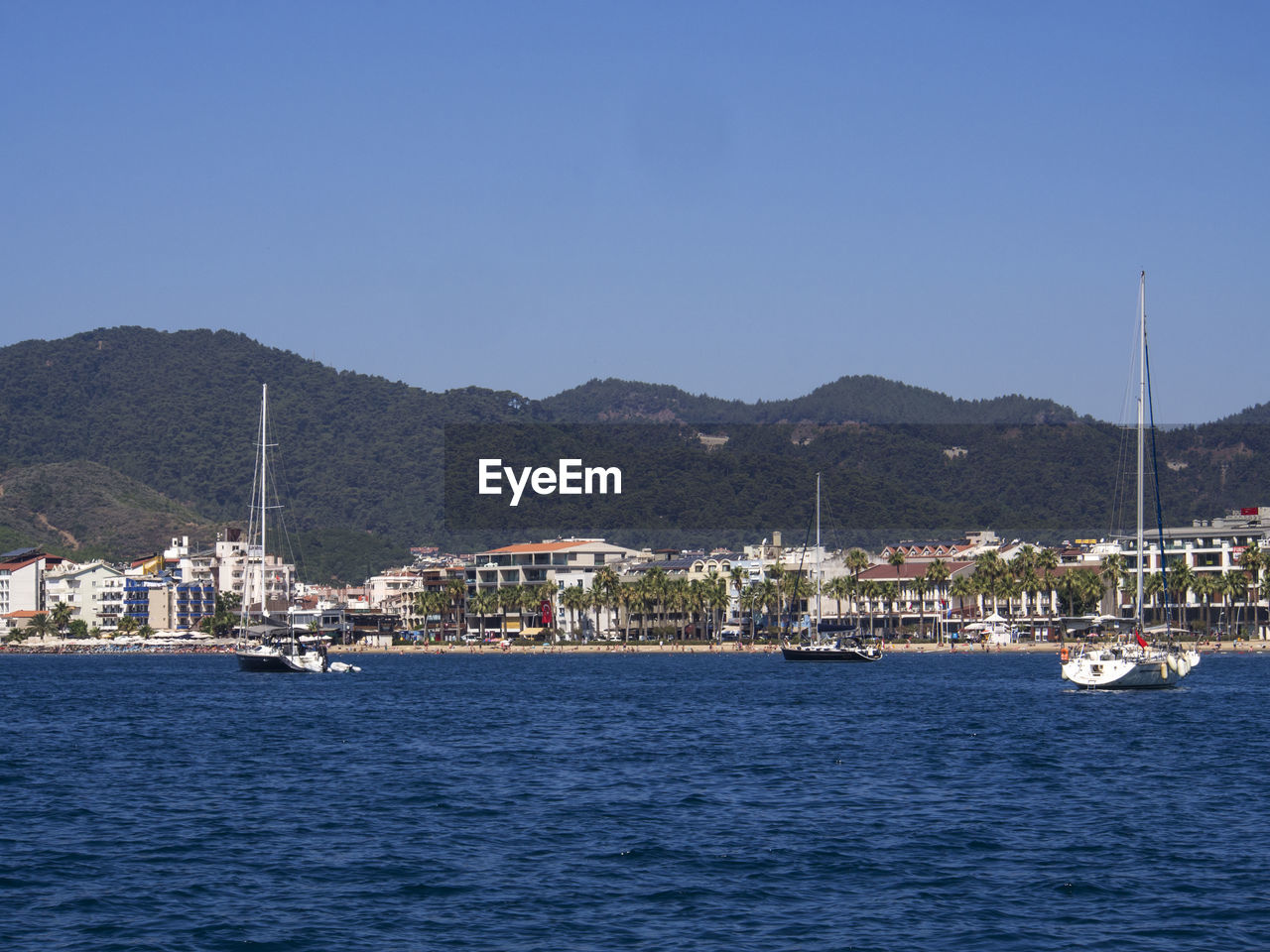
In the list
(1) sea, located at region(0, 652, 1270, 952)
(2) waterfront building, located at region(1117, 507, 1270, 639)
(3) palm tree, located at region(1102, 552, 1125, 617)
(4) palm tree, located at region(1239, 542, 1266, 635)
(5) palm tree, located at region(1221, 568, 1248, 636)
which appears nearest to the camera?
(1) sea, located at region(0, 652, 1270, 952)

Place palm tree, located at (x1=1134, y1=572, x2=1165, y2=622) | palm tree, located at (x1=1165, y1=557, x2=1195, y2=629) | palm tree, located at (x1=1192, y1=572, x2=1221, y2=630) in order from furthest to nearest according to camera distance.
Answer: palm tree, located at (x1=1192, y1=572, x2=1221, y2=630), palm tree, located at (x1=1165, y1=557, x2=1195, y2=629), palm tree, located at (x1=1134, y1=572, x2=1165, y2=622)

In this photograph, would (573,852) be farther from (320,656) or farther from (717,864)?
(320,656)

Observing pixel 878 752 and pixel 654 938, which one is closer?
pixel 654 938

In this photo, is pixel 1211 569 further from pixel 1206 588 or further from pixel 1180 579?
pixel 1180 579

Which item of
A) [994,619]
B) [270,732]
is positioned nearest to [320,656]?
[270,732]

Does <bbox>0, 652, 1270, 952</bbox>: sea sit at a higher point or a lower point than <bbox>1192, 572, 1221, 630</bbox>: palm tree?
lower

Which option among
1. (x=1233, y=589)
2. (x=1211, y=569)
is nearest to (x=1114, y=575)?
(x=1233, y=589)

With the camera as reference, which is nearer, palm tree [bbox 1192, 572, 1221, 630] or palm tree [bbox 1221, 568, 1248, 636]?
palm tree [bbox 1221, 568, 1248, 636]

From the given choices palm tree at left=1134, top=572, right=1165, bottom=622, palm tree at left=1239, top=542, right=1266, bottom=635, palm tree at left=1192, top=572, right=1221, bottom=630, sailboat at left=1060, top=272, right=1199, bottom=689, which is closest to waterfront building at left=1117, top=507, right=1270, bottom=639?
palm tree at left=1192, top=572, right=1221, bottom=630

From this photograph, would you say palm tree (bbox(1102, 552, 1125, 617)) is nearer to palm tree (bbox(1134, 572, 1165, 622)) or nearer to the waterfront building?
the waterfront building

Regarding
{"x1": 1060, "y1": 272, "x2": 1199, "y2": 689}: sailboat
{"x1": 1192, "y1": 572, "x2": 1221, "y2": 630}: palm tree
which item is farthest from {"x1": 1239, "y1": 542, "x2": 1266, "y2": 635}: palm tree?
{"x1": 1060, "y1": 272, "x2": 1199, "y2": 689}: sailboat
